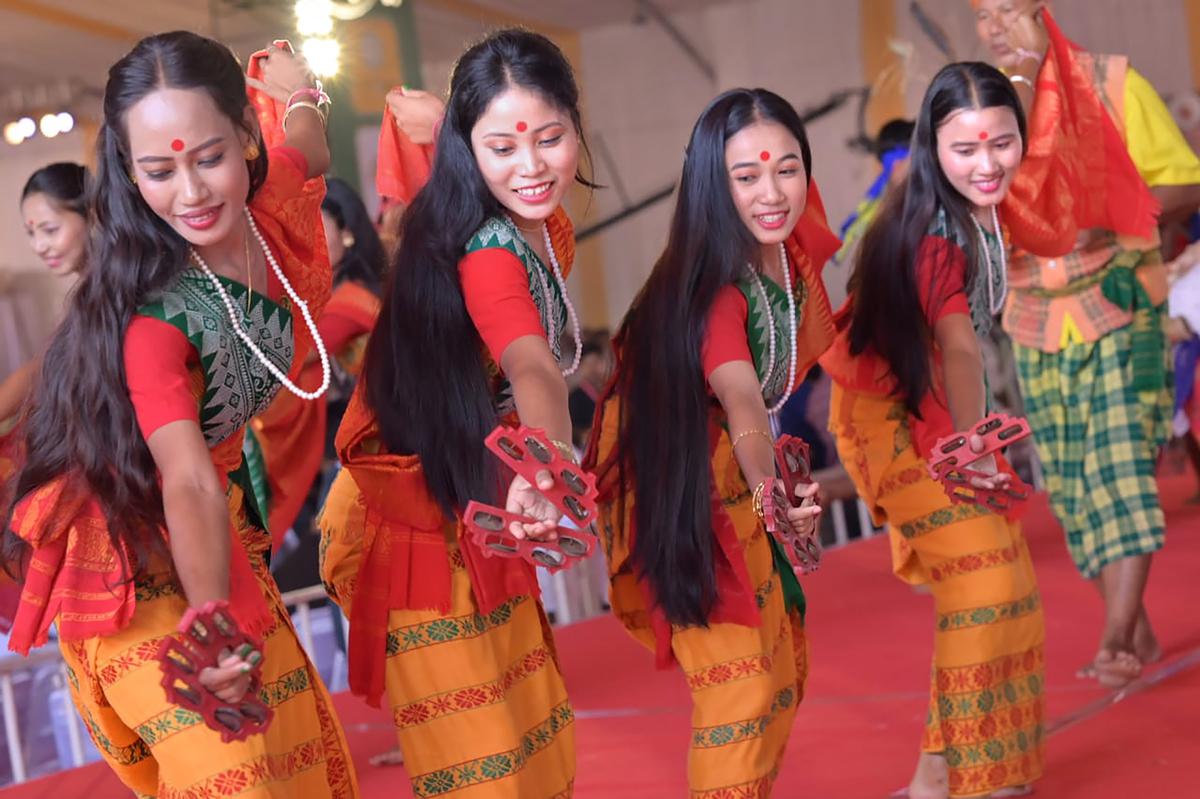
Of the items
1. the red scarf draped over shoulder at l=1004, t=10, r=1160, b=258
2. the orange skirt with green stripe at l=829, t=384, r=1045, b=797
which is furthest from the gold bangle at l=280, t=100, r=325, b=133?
the red scarf draped over shoulder at l=1004, t=10, r=1160, b=258

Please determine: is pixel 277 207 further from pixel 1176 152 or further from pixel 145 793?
pixel 1176 152

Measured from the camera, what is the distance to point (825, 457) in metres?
6.46

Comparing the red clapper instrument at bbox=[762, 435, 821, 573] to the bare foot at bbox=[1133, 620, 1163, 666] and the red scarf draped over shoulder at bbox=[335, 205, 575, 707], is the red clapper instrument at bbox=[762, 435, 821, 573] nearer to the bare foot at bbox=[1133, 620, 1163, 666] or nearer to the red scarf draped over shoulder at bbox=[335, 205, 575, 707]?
the red scarf draped over shoulder at bbox=[335, 205, 575, 707]

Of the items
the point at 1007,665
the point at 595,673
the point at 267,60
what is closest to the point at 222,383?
the point at 267,60

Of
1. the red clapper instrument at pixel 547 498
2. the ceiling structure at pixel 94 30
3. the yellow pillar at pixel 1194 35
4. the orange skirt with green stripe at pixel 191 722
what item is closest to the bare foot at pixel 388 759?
the orange skirt with green stripe at pixel 191 722

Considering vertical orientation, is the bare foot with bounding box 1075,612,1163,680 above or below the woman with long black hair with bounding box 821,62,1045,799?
below

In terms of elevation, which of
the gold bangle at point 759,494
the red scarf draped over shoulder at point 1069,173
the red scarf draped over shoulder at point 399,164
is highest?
the red scarf draped over shoulder at point 399,164

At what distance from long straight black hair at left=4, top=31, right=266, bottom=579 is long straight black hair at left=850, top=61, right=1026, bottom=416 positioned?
133 cm

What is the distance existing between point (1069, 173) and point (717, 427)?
1.23 metres

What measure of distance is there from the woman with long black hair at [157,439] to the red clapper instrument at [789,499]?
2.10 feet

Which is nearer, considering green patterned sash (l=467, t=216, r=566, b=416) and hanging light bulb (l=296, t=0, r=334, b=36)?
green patterned sash (l=467, t=216, r=566, b=416)

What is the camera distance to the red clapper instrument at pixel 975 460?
229 centimetres

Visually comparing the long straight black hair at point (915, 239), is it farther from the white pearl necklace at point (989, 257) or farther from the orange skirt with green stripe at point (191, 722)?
the orange skirt with green stripe at point (191, 722)

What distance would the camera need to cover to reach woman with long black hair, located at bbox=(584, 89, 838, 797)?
92.7 inches
